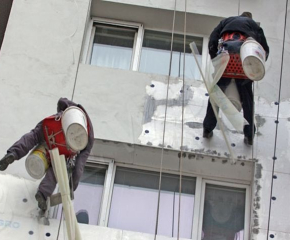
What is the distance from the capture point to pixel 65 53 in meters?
8.52

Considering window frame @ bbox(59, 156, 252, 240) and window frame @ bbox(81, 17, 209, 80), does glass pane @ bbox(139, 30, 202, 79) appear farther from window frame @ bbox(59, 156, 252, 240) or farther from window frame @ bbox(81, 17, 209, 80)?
window frame @ bbox(59, 156, 252, 240)

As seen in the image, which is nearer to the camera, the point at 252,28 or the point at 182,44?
the point at 252,28

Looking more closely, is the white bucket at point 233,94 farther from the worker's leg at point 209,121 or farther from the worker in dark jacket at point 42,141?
the worker in dark jacket at point 42,141

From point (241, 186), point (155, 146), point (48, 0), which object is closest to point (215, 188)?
point (241, 186)

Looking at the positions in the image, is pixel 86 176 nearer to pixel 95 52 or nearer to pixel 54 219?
pixel 54 219

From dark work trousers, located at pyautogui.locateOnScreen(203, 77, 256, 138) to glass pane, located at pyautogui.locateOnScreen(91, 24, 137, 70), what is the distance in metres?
1.38

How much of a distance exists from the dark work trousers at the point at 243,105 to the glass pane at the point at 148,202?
0.63m

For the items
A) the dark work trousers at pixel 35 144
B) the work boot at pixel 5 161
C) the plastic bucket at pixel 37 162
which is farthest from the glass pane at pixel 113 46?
the work boot at pixel 5 161

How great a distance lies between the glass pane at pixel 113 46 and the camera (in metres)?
8.95

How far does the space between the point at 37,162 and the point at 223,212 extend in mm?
1956

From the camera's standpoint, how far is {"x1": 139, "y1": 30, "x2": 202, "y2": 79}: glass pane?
8883 millimetres

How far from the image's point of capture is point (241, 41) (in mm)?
7695

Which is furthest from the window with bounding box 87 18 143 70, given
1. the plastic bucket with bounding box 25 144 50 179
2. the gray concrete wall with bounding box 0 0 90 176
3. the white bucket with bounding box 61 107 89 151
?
the white bucket with bounding box 61 107 89 151

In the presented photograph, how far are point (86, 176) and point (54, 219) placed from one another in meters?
0.75
